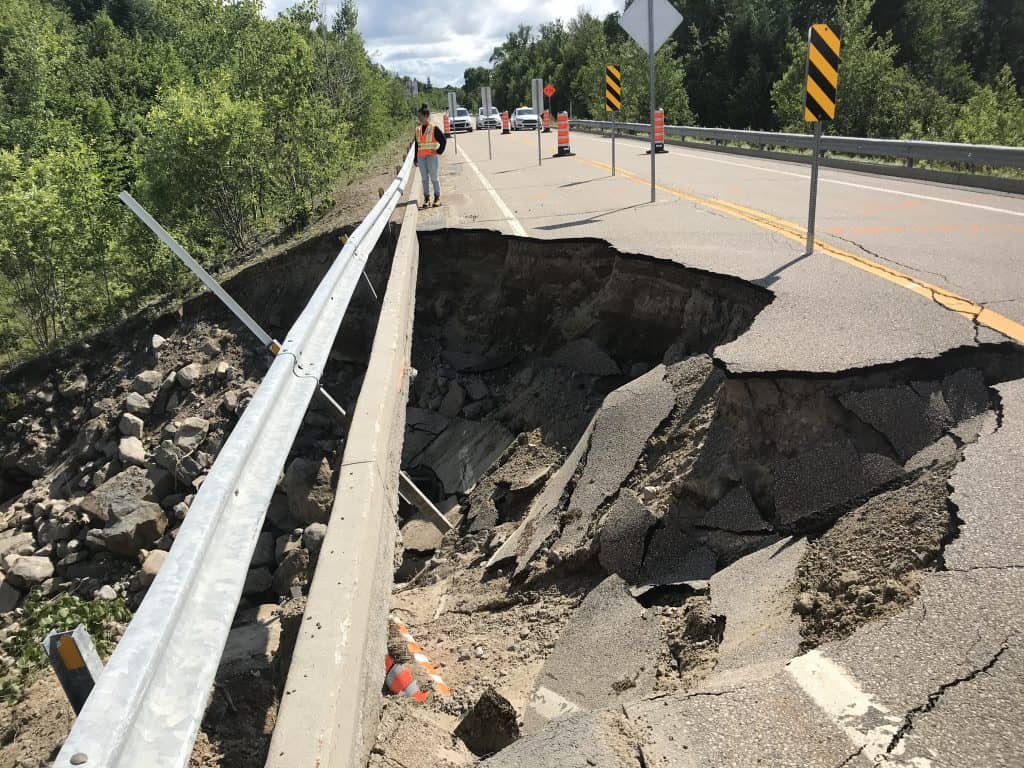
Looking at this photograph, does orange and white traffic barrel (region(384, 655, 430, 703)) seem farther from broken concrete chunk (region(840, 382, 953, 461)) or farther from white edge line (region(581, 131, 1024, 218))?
white edge line (region(581, 131, 1024, 218))

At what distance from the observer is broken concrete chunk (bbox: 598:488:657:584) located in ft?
16.0

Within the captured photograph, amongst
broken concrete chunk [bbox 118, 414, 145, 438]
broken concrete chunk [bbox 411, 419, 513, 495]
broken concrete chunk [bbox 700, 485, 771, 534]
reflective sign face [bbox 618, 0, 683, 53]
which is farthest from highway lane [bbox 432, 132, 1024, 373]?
broken concrete chunk [bbox 118, 414, 145, 438]

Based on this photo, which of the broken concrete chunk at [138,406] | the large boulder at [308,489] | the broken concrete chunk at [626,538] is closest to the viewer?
the broken concrete chunk at [626,538]

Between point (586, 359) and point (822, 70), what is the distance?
394 centimetres

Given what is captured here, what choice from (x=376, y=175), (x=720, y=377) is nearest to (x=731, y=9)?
(x=376, y=175)

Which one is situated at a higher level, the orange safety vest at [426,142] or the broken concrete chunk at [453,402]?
the orange safety vest at [426,142]

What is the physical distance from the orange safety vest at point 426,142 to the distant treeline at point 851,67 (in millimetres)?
15717

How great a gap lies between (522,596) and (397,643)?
96 cm

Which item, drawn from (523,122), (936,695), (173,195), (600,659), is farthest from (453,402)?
(523,122)

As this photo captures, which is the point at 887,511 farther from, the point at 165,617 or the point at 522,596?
the point at 165,617

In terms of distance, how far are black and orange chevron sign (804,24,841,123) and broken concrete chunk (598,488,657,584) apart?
5.15 m

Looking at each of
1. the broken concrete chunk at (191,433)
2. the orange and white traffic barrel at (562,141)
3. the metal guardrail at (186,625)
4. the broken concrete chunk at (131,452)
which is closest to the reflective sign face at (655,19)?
the broken concrete chunk at (191,433)

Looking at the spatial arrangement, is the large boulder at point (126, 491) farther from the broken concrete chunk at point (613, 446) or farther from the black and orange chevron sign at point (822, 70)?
the black and orange chevron sign at point (822, 70)

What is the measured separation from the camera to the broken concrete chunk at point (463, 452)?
28.3ft
